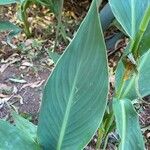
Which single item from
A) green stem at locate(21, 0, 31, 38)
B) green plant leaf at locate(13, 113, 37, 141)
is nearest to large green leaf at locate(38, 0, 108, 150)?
green plant leaf at locate(13, 113, 37, 141)

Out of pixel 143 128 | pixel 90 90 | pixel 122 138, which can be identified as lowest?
pixel 143 128

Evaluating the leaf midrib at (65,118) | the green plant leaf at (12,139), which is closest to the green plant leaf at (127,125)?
the leaf midrib at (65,118)

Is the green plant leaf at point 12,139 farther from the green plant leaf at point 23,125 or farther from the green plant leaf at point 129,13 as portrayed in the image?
the green plant leaf at point 129,13

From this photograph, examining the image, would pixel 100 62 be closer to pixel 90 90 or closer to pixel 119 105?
pixel 90 90

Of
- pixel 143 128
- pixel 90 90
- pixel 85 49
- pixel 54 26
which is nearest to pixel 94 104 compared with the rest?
pixel 90 90

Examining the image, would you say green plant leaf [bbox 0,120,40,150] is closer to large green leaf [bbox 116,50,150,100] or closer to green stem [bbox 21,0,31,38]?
large green leaf [bbox 116,50,150,100]
